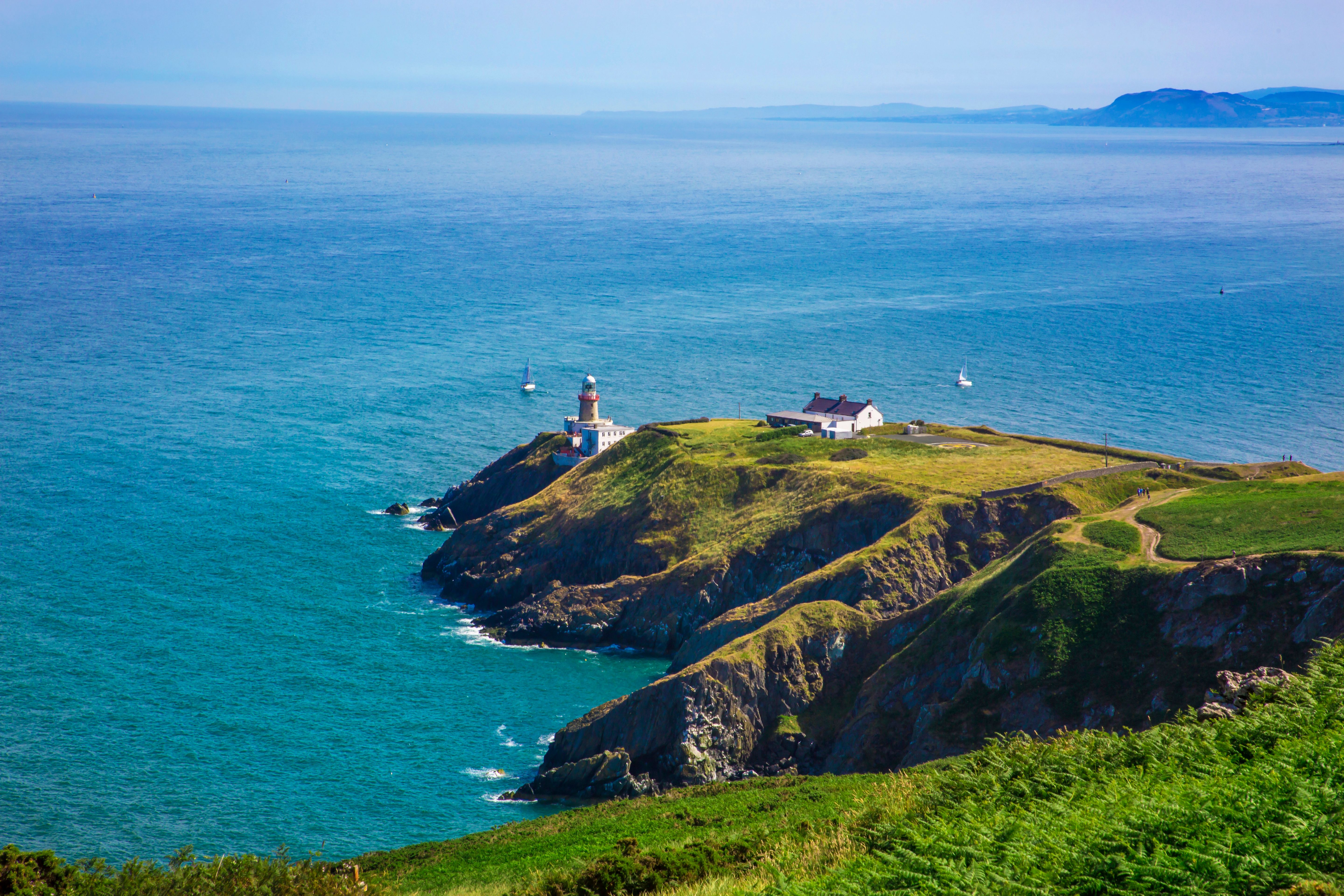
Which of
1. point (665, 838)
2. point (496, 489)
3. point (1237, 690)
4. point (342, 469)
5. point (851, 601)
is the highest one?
point (1237, 690)

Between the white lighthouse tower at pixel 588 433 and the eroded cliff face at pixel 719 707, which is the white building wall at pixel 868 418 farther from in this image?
the eroded cliff face at pixel 719 707

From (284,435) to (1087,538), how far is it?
93817 millimetres

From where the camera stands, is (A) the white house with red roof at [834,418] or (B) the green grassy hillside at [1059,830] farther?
(A) the white house with red roof at [834,418]

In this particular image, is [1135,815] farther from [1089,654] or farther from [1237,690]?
[1089,654]

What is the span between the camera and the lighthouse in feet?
382

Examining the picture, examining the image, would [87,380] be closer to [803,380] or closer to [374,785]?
[803,380]

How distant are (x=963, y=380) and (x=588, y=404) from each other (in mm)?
57943

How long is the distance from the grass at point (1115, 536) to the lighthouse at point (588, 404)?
59.6 metres

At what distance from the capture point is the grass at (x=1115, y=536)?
64.0m

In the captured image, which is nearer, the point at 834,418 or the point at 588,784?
the point at 588,784

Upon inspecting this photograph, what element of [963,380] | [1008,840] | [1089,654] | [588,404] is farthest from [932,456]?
[1008,840]

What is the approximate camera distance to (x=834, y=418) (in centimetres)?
11131

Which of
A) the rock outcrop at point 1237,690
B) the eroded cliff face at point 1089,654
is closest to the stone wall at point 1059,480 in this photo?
the eroded cliff face at point 1089,654

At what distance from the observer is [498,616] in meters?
86.3
